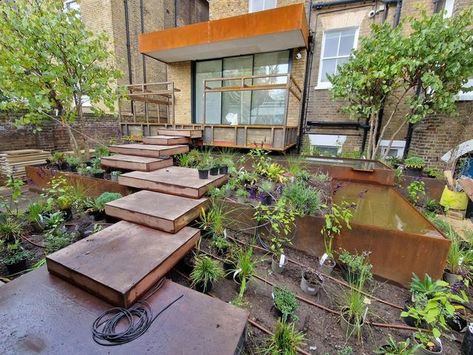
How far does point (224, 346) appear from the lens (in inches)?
50.2

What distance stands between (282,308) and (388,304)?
115 cm

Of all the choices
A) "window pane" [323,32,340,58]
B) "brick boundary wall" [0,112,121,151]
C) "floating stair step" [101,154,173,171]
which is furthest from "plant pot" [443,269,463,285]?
"brick boundary wall" [0,112,121,151]

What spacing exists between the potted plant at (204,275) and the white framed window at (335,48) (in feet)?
21.1

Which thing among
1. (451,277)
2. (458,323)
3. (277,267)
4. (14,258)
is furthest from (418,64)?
(14,258)

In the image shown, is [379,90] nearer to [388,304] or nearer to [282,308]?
[388,304]

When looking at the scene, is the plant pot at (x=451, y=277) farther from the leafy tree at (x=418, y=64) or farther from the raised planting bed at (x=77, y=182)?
the raised planting bed at (x=77, y=182)

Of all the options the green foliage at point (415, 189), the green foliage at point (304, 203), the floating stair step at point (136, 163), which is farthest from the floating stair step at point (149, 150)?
the green foliage at point (415, 189)

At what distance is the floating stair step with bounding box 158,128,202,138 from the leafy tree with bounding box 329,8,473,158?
3.49 metres

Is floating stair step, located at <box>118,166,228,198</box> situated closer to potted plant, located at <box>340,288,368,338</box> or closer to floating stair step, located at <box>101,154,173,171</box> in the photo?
floating stair step, located at <box>101,154,173,171</box>

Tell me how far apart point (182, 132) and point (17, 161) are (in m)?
3.93

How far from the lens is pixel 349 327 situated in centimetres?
176

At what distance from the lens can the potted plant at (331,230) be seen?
233cm

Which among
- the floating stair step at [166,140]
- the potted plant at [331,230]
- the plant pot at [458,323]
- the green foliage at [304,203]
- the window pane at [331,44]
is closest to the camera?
the plant pot at [458,323]

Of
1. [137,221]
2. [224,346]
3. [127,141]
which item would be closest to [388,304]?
[224,346]
